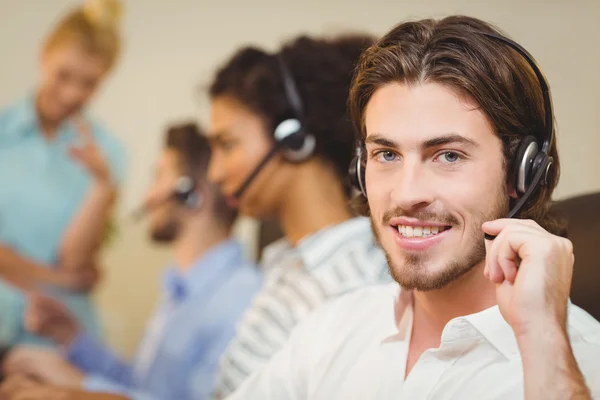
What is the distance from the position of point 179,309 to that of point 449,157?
1.37 meters

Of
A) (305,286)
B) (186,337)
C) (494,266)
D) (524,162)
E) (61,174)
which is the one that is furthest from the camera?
(61,174)

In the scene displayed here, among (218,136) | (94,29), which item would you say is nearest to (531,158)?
(218,136)

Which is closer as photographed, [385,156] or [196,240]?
[385,156]

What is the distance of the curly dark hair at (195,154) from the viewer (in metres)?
2.21

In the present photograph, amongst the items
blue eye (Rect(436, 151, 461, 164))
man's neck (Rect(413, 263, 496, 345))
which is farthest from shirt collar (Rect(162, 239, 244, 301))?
blue eye (Rect(436, 151, 461, 164))

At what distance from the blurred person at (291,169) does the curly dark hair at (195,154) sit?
1.47 feet

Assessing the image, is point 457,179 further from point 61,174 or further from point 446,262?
point 61,174

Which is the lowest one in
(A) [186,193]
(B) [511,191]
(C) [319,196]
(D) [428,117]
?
(A) [186,193]

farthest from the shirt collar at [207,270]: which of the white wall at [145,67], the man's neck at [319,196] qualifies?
the man's neck at [319,196]

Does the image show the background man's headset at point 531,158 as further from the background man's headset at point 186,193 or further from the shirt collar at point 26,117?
the shirt collar at point 26,117

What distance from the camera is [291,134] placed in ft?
5.30

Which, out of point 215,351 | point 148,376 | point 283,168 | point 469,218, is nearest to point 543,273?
point 469,218

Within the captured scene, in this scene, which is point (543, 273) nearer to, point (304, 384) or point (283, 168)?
point (304, 384)

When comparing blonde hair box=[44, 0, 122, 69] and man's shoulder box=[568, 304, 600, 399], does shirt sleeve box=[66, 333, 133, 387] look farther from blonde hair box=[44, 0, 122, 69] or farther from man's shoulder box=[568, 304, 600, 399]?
man's shoulder box=[568, 304, 600, 399]
